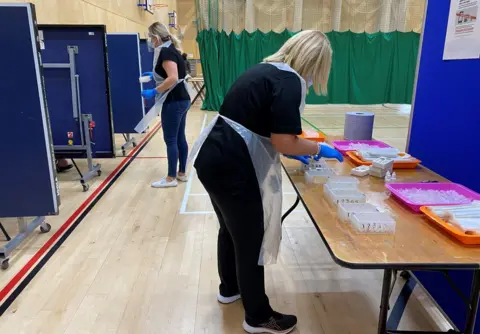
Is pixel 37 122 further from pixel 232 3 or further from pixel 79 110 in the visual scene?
pixel 232 3

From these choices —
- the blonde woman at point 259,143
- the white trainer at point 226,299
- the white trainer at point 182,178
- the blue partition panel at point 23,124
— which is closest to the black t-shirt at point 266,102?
the blonde woman at point 259,143

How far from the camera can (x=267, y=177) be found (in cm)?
147

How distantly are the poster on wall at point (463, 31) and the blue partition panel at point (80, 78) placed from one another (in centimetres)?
266

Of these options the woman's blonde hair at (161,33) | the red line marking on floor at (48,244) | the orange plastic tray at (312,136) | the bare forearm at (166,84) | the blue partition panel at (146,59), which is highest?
the woman's blonde hair at (161,33)

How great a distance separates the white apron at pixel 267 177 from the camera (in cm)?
141

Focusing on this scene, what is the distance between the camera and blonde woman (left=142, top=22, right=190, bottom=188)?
3076 mm

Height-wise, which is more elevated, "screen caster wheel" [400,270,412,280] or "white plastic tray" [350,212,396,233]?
"white plastic tray" [350,212,396,233]

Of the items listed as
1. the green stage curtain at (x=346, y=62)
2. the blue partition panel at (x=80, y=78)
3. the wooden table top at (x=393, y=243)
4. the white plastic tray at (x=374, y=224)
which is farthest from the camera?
the green stage curtain at (x=346, y=62)

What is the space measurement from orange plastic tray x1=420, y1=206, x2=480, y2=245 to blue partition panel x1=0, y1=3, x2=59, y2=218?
6.70ft

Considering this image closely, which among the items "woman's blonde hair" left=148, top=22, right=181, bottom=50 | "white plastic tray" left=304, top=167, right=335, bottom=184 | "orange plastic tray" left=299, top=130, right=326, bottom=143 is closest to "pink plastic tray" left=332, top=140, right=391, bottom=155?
"orange plastic tray" left=299, top=130, right=326, bottom=143

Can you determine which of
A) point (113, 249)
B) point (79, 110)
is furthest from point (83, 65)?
point (113, 249)

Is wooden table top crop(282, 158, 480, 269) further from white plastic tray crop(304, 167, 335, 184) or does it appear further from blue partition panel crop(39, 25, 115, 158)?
blue partition panel crop(39, 25, 115, 158)

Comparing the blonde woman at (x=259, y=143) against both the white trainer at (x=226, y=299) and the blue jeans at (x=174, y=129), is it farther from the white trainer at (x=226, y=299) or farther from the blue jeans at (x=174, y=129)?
the blue jeans at (x=174, y=129)

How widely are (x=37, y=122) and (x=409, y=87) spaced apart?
336 inches
